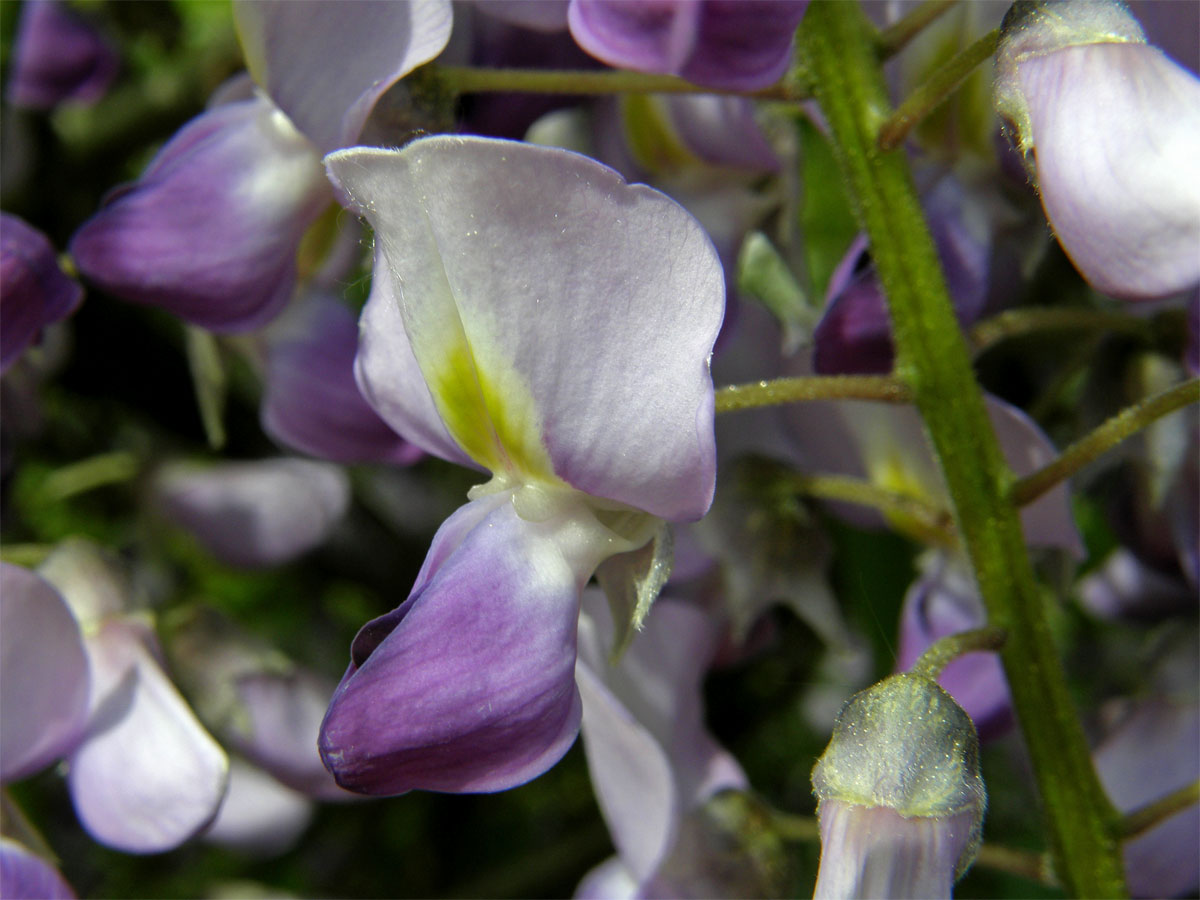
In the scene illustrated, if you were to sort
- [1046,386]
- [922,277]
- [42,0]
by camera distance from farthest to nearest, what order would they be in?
[42,0] → [1046,386] → [922,277]

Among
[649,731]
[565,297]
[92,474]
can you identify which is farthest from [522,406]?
[92,474]

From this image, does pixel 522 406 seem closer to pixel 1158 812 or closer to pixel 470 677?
pixel 470 677

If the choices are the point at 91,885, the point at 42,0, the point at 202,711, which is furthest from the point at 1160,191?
the point at 91,885

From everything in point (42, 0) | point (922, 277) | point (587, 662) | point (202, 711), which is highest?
point (922, 277)

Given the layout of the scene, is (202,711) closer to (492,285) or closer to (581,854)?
(581,854)

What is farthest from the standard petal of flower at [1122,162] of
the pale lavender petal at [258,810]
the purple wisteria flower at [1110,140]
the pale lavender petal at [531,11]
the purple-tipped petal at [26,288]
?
the pale lavender petal at [258,810]

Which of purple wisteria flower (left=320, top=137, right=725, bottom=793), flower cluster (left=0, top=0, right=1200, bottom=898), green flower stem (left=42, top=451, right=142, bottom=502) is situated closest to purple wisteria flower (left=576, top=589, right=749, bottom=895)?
flower cluster (left=0, top=0, right=1200, bottom=898)
